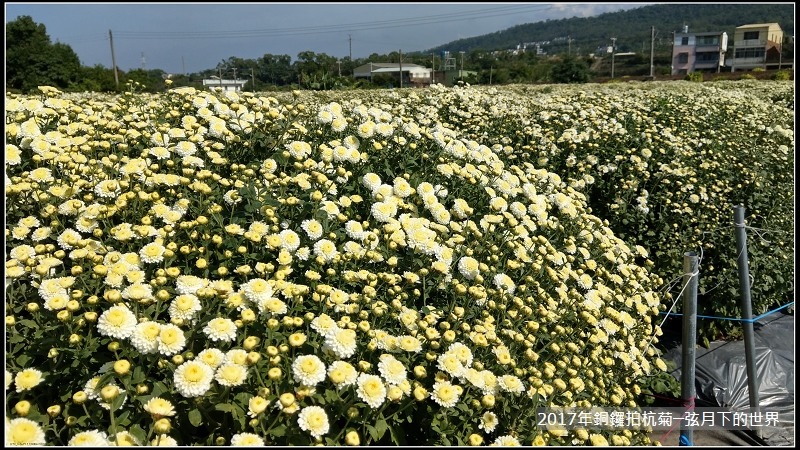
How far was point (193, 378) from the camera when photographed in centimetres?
140

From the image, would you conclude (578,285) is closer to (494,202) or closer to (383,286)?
(494,202)

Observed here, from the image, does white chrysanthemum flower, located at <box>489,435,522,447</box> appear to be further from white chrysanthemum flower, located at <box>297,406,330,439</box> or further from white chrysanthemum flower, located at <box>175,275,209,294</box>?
white chrysanthemum flower, located at <box>175,275,209,294</box>

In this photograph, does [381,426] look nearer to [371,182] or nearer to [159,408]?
[159,408]

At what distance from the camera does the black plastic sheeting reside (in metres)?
3.79

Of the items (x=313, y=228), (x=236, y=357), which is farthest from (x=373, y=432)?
(x=313, y=228)

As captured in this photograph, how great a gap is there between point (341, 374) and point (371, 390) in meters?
0.09

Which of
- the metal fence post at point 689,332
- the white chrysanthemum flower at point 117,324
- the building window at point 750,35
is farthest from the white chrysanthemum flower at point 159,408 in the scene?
the building window at point 750,35

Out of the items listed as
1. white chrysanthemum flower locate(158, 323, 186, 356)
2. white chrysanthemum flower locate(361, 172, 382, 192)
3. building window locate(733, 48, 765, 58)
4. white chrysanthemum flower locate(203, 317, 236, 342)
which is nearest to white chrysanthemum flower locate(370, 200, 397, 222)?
white chrysanthemum flower locate(361, 172, 382, 192)

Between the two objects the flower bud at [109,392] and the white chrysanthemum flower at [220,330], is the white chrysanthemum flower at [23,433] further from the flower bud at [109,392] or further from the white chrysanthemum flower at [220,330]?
the white chrysanthemum flower at [220,330]

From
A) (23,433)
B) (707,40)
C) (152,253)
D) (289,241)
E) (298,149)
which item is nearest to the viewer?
(23,433)

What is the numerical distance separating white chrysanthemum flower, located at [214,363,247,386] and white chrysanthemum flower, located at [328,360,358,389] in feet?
0.76

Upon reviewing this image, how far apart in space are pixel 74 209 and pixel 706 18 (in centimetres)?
18241

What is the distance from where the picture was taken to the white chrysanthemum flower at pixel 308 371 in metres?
1.47

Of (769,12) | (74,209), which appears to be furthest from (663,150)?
(769,12)
